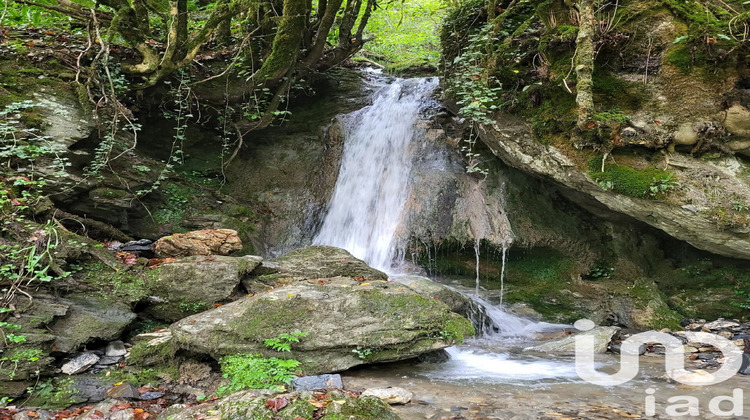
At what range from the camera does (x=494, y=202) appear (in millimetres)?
8523

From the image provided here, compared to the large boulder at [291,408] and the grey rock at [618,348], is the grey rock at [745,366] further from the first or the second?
the large boulder at [291,408]

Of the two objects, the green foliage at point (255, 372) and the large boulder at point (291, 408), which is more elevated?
the large boulder at point (291, 408)

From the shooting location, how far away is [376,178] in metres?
9.75

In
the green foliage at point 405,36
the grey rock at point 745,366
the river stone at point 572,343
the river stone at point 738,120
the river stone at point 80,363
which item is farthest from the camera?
the green foliage at point 405,36

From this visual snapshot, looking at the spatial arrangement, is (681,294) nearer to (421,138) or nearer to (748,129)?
(748,129)

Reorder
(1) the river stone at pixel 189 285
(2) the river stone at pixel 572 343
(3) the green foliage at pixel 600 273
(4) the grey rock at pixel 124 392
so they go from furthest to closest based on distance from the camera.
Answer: (3) the green foliage at pixel 600 273, (2) the river stone at pixel 572 343, (1) the river stone at pixel 189 285, (4) the grey rock at pixel 124 392

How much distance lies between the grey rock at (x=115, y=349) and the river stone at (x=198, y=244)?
188 centimetres

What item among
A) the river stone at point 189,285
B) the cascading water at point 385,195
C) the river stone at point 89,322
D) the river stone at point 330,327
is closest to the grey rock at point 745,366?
the cascading water at point 385,195

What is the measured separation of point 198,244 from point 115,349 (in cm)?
219

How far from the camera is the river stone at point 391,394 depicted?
3.57 metres

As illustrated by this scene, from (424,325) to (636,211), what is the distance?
404 centimetres

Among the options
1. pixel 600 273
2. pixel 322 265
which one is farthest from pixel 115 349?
pixel 600 273

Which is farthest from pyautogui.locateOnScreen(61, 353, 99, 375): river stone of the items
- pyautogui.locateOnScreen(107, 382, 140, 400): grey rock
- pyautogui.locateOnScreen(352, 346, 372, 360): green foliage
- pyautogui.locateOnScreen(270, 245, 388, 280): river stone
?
pyautogui.locateOnScreen(352, 346, 372, 360): green foliage
